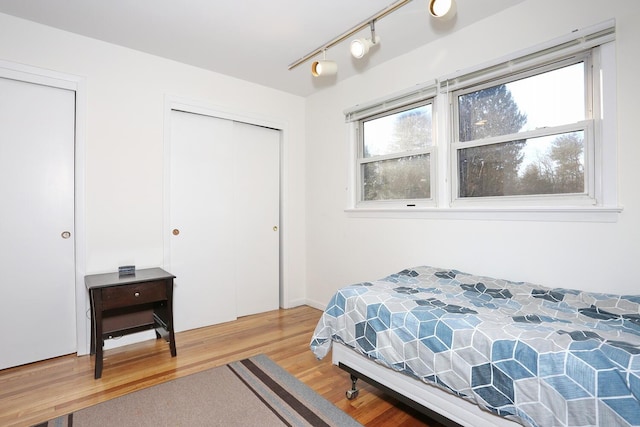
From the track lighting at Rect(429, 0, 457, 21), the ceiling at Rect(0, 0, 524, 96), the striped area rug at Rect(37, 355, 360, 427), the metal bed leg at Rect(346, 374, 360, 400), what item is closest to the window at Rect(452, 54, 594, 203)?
the ceiling at Rect(0, 0, 524, 96)

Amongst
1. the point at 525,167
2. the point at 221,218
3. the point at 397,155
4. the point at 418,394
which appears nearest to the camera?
the point at 418,394

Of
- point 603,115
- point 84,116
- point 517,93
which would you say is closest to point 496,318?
point 603,115

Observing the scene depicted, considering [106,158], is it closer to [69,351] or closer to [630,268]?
[69,351]

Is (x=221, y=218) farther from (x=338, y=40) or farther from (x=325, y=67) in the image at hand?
(x=338, y=40)

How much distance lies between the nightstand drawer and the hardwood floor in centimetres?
48

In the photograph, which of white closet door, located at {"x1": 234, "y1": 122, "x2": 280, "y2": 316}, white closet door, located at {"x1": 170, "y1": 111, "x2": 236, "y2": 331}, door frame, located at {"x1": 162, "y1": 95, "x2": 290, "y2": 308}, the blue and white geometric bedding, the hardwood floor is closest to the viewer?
the blue and white geometric bedding

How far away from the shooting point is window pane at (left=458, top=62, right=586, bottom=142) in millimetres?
2006

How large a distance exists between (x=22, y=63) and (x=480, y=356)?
354cm

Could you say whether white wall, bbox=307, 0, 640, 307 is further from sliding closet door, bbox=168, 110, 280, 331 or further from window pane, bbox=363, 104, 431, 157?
sliding closet door, bbox=168, 110, 280, 331

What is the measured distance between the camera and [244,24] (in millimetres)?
2410

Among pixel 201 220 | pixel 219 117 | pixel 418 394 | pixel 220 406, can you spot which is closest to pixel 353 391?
pixel 418 394

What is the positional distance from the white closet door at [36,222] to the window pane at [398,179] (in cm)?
270

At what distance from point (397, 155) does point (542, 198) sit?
1270 mm

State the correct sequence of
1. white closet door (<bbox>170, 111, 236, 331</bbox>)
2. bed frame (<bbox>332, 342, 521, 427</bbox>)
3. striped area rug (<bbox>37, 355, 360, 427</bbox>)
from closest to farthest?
1. bed frame (<bbox>332, 342, 521, 427</bbox>)
2. striped area rug (<bbox>37, 355, 360, 427</bbox>)
3. white closet door (<bbox>170, 111, 236, 331</bbox>)
